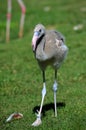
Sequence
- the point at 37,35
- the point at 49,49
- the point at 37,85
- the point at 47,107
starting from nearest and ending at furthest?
the point at 37,35, the point at 49,49, the point at 47,107, the point at 37,85

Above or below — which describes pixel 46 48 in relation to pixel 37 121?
above

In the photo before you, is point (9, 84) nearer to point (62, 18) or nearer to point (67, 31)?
point (67, 31)

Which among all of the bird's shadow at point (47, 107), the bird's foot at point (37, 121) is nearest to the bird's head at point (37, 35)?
the bird's foot at point (37, 121)

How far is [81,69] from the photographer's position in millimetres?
10914

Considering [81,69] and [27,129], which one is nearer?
[27,129]

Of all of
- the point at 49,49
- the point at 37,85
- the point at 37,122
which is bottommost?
the point at 37,122

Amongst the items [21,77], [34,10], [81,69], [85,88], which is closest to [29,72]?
[21,77]

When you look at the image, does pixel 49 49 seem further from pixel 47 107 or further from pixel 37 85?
pixel 37 85

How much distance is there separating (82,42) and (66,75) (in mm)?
4414

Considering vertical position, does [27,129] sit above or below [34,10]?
below

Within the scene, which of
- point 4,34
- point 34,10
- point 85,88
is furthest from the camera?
point 34,10

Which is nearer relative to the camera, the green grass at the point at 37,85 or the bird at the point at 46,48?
the bird at the point at 46,48

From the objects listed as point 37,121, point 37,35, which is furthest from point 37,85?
point 37,35

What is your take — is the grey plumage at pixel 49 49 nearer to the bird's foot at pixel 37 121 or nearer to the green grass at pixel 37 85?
the bird's foot at pixel 37 121
